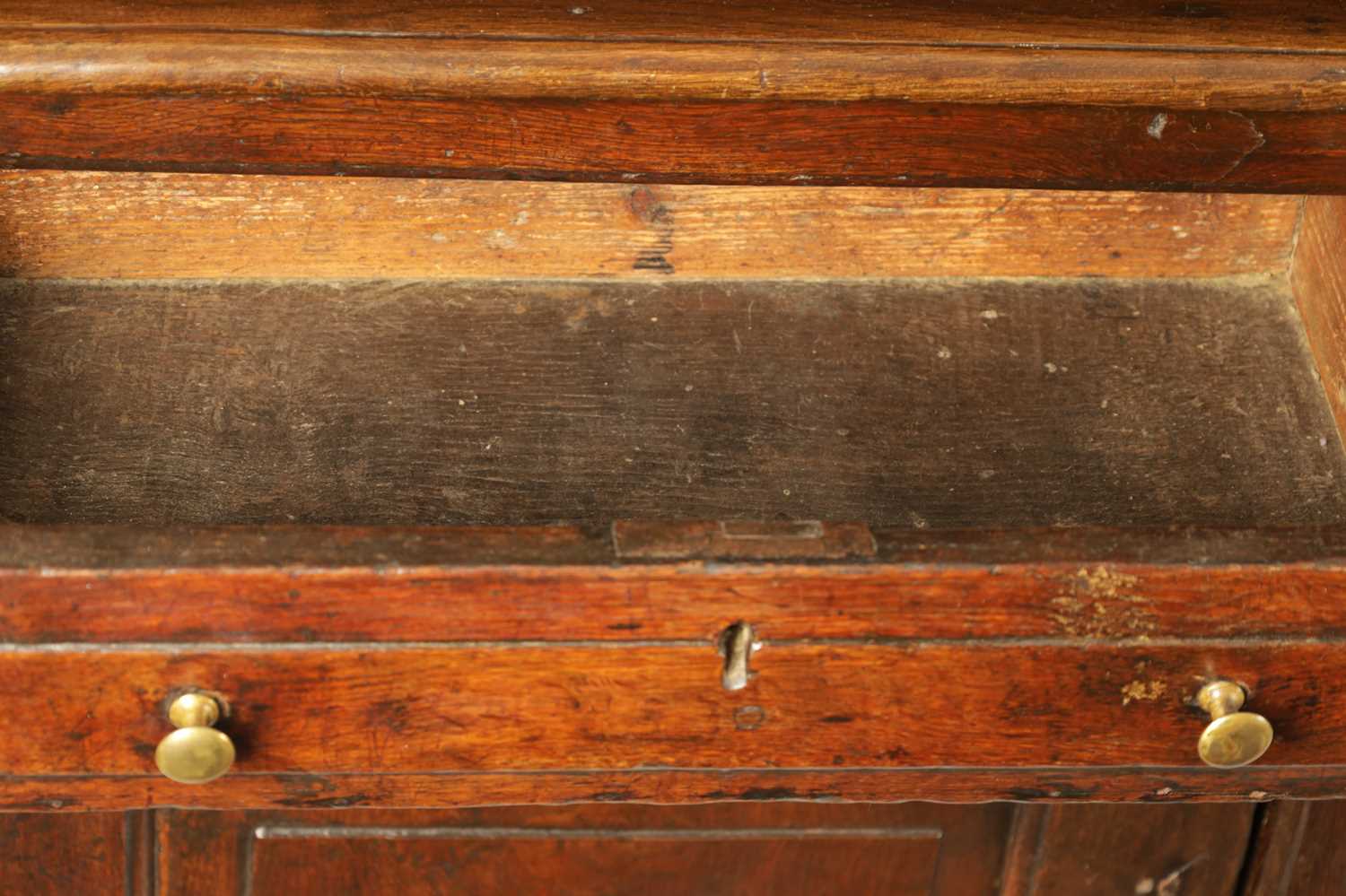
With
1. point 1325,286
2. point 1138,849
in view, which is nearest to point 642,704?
point 1138,849

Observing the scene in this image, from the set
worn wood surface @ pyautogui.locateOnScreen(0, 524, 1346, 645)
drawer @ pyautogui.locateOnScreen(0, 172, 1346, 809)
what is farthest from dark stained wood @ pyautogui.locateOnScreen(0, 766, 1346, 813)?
worn wood surface @ pyautogui.locateOnScreen(0, 524, 1346, 645)

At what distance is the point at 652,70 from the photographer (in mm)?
902

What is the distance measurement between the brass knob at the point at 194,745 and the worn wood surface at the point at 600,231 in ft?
1.97

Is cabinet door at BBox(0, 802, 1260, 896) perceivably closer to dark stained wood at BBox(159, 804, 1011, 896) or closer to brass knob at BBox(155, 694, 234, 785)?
dark stained wood at BBox(159, 804, 1011, 896)

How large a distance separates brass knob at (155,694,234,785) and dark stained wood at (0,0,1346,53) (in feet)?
1.41

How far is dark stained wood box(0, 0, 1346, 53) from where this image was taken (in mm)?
928

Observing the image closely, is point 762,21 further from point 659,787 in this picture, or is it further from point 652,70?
point 659,787

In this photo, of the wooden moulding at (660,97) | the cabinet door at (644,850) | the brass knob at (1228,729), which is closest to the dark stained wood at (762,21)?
the wooden moulding at (660,97)

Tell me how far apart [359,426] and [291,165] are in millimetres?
328

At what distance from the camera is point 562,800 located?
0.97 meters

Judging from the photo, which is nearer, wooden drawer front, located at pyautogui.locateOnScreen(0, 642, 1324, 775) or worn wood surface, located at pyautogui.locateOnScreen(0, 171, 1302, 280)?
wooden drawer front, located at pyautogui.locateOnScreen(0, 642, 1324, 775)

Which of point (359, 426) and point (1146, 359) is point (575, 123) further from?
point (1146, 359)

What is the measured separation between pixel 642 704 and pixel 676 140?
0.36 meters

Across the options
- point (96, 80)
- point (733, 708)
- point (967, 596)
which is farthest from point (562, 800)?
point (96, 80)
